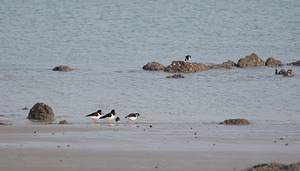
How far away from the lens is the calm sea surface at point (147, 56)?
66.8 feet

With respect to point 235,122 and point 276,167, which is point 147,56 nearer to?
point 235,122

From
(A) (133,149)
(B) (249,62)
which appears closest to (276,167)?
(A) (133,149)

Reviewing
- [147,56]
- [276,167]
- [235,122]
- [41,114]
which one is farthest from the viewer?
[147,56]

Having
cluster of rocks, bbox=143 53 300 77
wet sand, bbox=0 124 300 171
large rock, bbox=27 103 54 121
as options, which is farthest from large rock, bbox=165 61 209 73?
wet sand, bbox=0 124 300 171

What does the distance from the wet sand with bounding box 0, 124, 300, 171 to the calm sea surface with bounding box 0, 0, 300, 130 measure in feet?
11.0

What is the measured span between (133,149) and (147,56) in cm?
3841

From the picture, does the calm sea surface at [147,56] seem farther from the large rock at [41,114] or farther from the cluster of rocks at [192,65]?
the cluster of rocks at [192,65]

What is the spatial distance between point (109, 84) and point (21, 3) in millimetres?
74161

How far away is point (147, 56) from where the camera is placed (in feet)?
162

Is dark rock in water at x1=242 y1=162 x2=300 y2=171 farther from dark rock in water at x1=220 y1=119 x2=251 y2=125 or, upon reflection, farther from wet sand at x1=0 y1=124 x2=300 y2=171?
dark rock in water at x1=220 y1=119 x2=251 y2=125

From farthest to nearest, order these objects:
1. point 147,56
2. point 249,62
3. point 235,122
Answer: point 147,56, point 249,62, point 235,122

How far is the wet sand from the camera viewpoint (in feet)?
31.0

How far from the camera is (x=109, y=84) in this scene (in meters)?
27.9

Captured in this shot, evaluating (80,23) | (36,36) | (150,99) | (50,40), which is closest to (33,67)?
(150,99)
